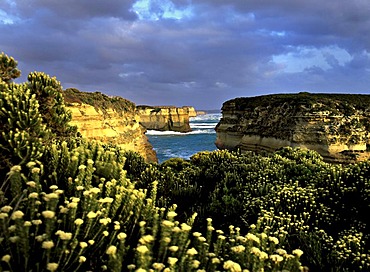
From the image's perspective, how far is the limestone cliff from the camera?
28.8 metres

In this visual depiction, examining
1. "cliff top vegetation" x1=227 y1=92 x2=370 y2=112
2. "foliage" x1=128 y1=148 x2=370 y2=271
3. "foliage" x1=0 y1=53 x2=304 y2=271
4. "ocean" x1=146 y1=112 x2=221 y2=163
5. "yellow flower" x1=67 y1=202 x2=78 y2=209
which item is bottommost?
"ocean" x1=146 y1=112 x2=221 y2=163

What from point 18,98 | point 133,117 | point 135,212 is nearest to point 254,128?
point 133,117

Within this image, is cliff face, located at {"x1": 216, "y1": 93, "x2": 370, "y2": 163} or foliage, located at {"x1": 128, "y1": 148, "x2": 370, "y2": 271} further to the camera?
cliff face, located at {"x1": 216, "y1": 93, "x2": 370, "y2": 163}

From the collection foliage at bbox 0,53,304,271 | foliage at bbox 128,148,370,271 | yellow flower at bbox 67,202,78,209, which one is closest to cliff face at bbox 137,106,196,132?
foliage at bbox 128,148,370,271

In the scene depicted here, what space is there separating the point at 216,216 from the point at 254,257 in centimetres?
388

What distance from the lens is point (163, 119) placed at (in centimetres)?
12038

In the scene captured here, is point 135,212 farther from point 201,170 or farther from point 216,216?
point 201,170

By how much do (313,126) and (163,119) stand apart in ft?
289

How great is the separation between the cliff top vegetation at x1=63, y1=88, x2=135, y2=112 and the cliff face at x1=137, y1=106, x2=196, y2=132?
7271 cm

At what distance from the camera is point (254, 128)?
4428cm

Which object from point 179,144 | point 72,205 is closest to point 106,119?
point 72,205

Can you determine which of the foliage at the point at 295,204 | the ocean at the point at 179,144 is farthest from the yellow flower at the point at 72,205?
the ocean at the point at 179,144

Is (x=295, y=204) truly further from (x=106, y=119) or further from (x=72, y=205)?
(x=106, y=119)

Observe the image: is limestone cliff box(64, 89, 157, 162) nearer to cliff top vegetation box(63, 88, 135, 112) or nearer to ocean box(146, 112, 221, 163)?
cliff top vegetation box(63, 88, 135, 112)
